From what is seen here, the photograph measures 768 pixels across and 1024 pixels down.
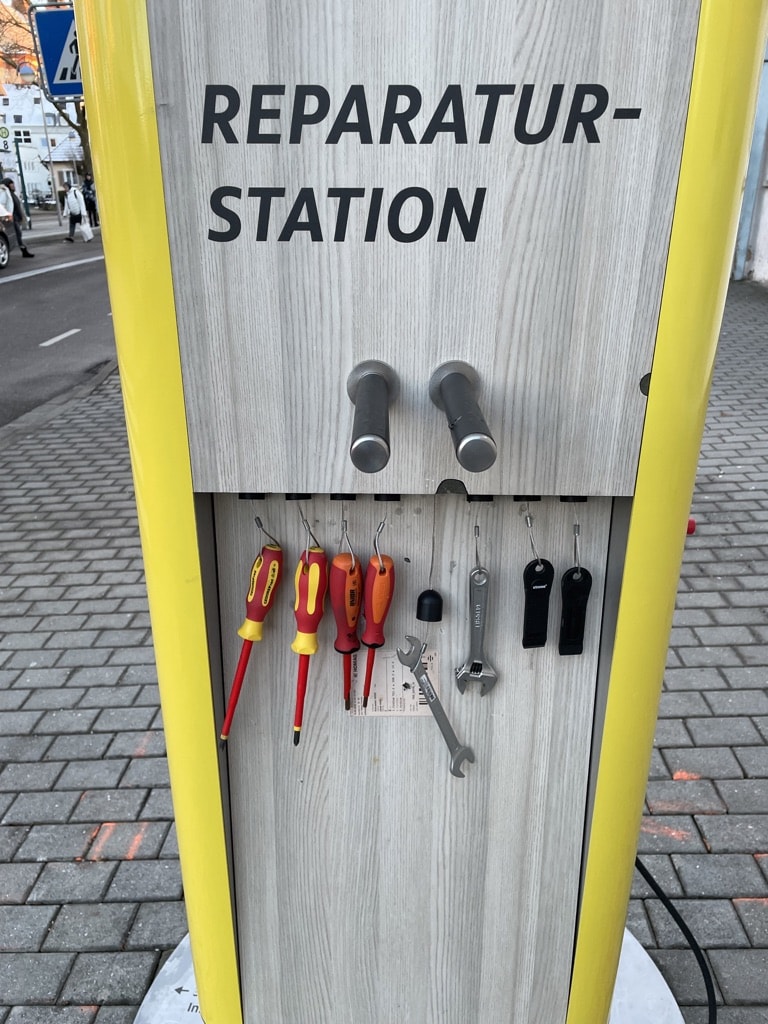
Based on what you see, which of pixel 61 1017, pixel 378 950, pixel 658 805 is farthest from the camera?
pixel 658 805

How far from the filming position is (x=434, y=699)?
4.81ft

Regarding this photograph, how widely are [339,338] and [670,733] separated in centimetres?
243

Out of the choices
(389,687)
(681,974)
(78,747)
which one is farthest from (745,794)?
(78,747)

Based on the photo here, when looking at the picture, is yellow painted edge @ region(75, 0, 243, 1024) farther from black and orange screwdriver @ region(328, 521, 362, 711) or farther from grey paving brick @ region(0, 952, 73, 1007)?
grey paving brick @ region(0, 952, 73, 1007)

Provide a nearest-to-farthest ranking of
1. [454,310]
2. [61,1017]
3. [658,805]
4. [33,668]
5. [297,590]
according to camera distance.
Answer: [454,310]
[297,590]
[61,1017]
[658,805]
[33,668]

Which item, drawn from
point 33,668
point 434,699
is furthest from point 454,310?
point 33,668

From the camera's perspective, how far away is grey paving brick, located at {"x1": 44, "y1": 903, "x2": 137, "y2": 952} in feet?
7.60

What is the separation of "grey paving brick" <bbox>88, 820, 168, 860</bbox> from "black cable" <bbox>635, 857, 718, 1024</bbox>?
1448 mm

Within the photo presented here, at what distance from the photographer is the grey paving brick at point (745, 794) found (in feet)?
8.88

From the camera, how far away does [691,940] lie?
7.24 ft

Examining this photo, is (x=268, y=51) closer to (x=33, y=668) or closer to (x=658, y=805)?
(x=658, y=805)

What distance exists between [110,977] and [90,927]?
0.61ft

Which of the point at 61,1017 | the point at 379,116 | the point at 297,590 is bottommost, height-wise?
the point at 61,1017

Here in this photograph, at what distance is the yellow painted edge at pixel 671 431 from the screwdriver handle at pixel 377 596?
1.19ft
